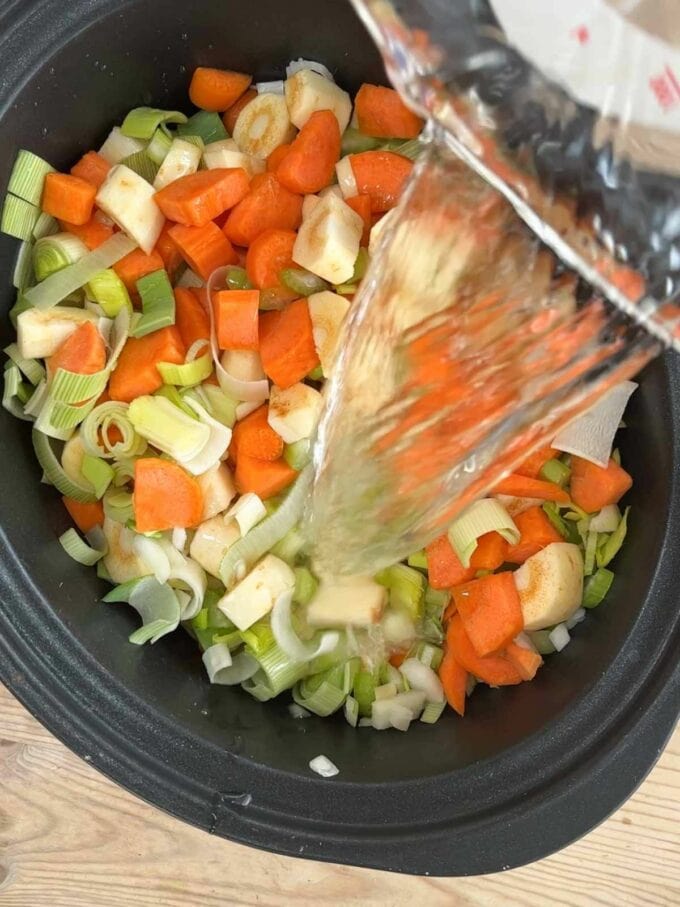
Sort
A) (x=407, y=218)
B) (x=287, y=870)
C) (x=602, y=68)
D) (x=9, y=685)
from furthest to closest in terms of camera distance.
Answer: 1. (x=287, y=870)
2. (x=9, y=685)
3. (x=407, y=218)
4. (x=602, y=68)

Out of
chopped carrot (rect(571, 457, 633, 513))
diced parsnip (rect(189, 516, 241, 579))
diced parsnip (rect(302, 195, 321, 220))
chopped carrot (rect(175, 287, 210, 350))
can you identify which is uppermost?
diced parsnip (rect(302, 195, 321, 220))

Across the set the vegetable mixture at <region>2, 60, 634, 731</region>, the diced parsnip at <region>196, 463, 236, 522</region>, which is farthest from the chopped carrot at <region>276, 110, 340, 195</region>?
the diced parsnip at <region>196, 463, 236, 522</region>

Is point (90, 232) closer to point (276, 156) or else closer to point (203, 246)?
point (203, 246)

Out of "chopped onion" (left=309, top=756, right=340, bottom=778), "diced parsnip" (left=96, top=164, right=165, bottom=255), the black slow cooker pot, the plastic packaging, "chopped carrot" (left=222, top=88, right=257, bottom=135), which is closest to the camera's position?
the plastic packaging

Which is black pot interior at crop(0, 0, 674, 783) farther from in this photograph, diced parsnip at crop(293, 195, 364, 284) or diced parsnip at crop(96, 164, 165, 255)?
diced parsnip at crop(293, 195, 364, 284)

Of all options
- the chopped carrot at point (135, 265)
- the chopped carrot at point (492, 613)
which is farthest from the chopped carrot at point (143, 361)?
the chopped carrot at point (492, 613)


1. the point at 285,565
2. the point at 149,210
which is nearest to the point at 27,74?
the point at 149,210

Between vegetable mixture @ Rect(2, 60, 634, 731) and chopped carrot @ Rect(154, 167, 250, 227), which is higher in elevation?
chopped carrot @ Rect(154, 167, 250, 227)

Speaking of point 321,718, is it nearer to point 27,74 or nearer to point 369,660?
point 369,660
